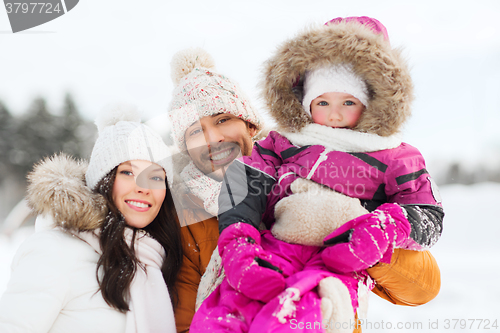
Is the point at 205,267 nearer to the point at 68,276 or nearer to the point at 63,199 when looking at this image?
the point at 68,276

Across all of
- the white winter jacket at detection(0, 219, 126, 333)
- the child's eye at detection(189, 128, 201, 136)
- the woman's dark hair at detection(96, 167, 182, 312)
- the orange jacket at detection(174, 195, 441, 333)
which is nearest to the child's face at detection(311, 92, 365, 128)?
the orange jacket at detection(174, 195, 441, 333)

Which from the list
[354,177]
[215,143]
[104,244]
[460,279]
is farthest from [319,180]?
[460,279]

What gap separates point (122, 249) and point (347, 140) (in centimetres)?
111

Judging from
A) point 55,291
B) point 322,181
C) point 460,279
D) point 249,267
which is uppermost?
point 322,181

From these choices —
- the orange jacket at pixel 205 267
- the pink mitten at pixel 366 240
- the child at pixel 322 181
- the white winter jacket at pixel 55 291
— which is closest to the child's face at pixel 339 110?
the child at pixel 322 181

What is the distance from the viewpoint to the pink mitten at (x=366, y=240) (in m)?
1.00

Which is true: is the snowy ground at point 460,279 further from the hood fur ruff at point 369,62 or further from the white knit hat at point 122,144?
the white knit hat at point 122,144

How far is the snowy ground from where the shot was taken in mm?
2605

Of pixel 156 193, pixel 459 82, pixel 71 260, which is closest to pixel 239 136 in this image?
pixel 156 193

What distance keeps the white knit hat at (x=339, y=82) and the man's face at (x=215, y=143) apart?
609 millimetres

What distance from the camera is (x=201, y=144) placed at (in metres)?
1.81

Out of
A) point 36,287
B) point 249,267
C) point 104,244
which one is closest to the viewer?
point 249,267

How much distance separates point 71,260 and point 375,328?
2408 millimetres

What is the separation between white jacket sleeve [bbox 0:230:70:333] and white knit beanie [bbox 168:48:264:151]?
2.90 feet
